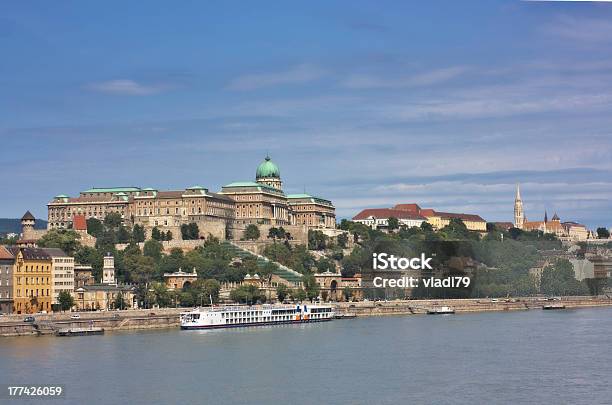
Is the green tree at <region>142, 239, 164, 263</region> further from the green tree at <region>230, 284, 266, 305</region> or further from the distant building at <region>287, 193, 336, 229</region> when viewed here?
the distant building at <region>287, 193, 336, 229</region>

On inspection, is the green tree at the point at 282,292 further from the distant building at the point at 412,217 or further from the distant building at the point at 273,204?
the distant building at the point at 412,217

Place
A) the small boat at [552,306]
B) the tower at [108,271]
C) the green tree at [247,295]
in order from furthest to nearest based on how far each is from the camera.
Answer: the small boat at [552,306] → the green tree at [247,295] → the tower at [108,271]

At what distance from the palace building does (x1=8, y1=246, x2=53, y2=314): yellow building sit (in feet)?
56.7

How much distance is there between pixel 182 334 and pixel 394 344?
20.1 ft

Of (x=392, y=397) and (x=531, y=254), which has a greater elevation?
(x=531, y=254)

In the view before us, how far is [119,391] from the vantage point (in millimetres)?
21672

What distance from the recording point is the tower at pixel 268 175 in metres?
73.6

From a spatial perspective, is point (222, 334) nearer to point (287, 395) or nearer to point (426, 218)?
point (287, 395)

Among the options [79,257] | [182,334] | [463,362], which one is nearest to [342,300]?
[79,257]

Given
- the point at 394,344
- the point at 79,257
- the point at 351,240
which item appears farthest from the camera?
the point at 351,240

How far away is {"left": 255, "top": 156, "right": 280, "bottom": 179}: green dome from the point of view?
2921 inches

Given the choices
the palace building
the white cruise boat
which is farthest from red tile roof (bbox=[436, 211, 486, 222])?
the white cruise boat

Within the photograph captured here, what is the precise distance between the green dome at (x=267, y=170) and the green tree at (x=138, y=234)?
1741cm

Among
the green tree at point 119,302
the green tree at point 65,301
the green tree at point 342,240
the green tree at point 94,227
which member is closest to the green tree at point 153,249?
the green tree at point 94,227
